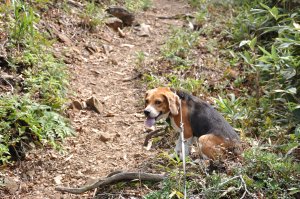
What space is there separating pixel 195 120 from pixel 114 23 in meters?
6.14

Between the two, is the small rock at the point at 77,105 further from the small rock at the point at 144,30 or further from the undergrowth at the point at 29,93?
the small rock at the point at 144,30

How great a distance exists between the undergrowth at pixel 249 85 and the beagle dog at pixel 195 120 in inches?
11.4

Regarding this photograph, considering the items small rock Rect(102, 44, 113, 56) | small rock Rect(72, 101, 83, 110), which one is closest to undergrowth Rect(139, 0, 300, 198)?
small rock Rect(102, 44, 113, 56)

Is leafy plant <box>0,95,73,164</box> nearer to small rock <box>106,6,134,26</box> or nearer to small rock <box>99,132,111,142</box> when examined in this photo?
small rock <box>99,132,111,142</box>

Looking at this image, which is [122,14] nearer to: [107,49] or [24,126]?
[107,49]

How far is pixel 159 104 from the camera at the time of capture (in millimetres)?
4781

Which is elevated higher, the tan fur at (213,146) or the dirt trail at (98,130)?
the tan fur at (213,146)

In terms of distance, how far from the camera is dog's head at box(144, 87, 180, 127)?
4777 millimetres

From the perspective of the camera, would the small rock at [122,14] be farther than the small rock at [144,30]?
Yes

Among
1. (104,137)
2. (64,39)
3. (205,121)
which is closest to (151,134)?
(104,137)

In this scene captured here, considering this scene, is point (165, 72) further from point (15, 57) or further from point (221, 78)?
point (15, 57)

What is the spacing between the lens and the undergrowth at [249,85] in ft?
12.5

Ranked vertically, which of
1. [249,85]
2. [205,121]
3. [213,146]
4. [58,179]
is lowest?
[58,179]

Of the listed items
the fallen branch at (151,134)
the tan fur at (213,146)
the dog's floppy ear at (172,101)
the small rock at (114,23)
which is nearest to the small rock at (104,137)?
the fallen branch at (151,134)
